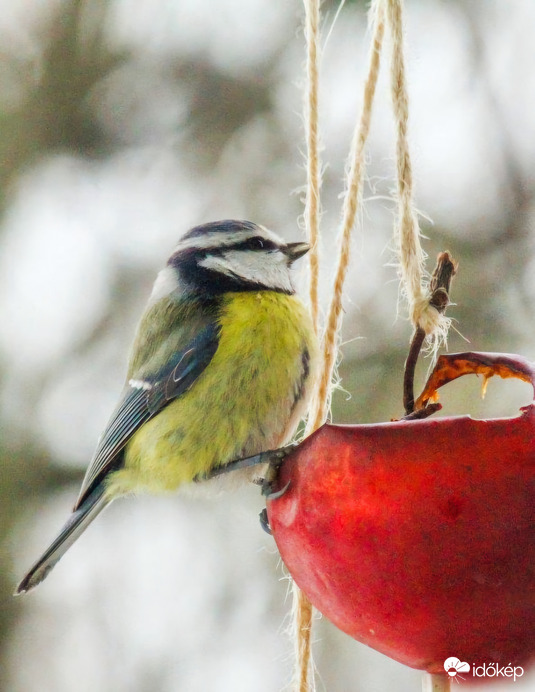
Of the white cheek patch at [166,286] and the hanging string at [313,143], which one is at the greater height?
the hanging string at [313,143]

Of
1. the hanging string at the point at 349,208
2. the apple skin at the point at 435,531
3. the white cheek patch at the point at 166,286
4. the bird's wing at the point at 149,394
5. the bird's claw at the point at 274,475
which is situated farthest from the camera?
the white cheek patch at the point at 166,286

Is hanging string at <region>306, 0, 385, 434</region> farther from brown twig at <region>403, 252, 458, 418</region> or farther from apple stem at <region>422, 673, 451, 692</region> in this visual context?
apple stem at <region>422, 673, 451, 692</region>

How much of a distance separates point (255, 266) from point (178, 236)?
1.12 meters

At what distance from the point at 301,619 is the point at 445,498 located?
0.35m

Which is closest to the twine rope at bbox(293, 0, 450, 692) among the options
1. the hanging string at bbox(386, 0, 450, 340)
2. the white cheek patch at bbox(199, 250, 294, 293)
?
the hanging string at bbox(386, 0, 450, 340)

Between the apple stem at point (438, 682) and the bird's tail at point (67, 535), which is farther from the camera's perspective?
the bird's tail at point (67, 535)

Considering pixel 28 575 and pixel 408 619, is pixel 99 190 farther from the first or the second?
pixel 408 619

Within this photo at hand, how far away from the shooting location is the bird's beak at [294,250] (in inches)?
40.9

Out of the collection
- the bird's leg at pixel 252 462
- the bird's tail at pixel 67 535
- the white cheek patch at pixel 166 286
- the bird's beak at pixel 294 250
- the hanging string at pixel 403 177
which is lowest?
the bird's tail at pixel 67 535

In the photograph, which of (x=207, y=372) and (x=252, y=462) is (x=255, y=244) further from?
(x=252, y=462)

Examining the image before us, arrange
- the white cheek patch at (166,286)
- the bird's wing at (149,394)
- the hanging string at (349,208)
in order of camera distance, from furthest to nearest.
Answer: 1. the white cheek patch at (166,286)
2. the bird's wing at (149,394)
3. the hanging string at (349,208)

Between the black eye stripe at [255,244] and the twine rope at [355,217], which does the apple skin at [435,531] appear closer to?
the twine rope at [355,217]

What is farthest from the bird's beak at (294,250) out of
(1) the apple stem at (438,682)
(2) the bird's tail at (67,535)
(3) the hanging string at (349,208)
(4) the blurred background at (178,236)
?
(4) the blurred background at (178,236)

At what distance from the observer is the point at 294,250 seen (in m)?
1.07
